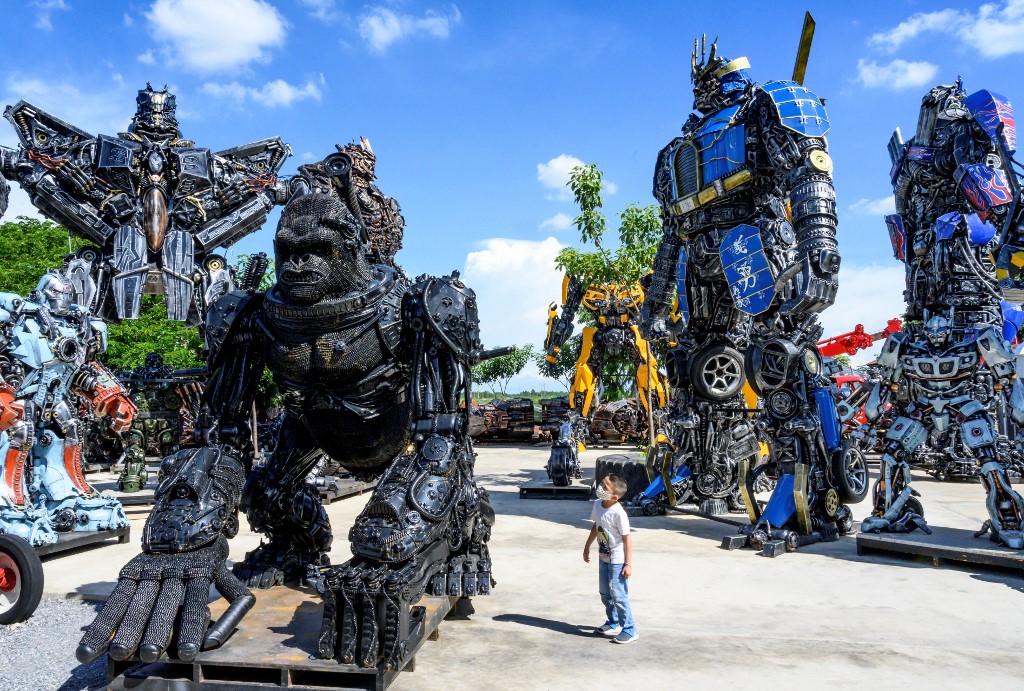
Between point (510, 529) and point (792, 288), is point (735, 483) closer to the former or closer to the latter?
point (510, 529)

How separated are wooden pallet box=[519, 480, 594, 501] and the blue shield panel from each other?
4.33m

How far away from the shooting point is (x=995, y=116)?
23.7ft

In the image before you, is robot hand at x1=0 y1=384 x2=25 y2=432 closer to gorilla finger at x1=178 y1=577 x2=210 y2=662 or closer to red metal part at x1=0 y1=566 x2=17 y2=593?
red metal part at x1=0 y1=566 x2=17 y2=593

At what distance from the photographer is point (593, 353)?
1437 cm

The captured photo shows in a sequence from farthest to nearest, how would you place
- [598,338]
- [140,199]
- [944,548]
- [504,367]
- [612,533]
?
[504,367] < [598,338] < [140,199] < [944,548] < [612,533]

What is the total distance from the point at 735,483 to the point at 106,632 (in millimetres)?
7869

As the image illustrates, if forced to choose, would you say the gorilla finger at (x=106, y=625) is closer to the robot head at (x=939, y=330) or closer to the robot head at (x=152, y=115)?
the robot head at (x=939, y=330)

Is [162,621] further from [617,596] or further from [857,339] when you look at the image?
[857,339]

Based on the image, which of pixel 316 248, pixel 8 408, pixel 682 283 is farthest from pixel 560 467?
pixel 316 248

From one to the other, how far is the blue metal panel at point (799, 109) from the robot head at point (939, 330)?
2.26 m

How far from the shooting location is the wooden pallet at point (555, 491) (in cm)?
1148

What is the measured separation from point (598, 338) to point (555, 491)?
153 inches

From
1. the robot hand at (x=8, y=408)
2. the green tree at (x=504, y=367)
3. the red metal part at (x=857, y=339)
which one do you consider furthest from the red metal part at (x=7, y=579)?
the green tree at (x=504, y=367)

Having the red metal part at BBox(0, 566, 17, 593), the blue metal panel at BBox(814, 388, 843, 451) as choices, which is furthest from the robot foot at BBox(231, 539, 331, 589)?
the blue metal panel at BBox(814, 388, 843, 451)
